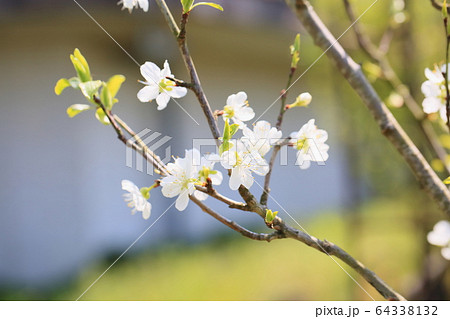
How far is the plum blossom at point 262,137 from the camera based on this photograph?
24.2 inches

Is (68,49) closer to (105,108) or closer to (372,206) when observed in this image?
(105,108)

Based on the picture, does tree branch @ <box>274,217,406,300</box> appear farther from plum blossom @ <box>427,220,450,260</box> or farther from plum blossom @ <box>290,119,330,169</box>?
plum blossom @ <box>427,220,450,260</box>

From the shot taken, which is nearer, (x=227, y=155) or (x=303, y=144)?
(x=227, y=155)

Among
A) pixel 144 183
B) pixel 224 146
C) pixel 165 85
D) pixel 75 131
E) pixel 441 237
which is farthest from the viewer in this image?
pixel 144 183

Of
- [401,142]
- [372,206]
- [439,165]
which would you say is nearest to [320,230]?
[372,206]

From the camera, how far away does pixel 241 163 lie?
601 mm

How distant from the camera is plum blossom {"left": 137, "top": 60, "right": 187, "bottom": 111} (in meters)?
0.66

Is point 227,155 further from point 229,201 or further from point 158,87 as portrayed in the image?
point 158,87

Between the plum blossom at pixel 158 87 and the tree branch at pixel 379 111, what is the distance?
0.75 feet

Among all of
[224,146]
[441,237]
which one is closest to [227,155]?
[224,146]

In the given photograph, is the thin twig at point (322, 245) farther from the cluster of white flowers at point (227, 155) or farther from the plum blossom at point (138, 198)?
the plum blossom at point (138, 198)

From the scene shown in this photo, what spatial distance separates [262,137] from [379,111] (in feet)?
0.69

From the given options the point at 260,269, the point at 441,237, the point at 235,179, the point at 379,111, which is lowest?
the point at 260,269

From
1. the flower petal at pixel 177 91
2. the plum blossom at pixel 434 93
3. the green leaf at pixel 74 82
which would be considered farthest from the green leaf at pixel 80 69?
the plum blossom at pixel 434 93
